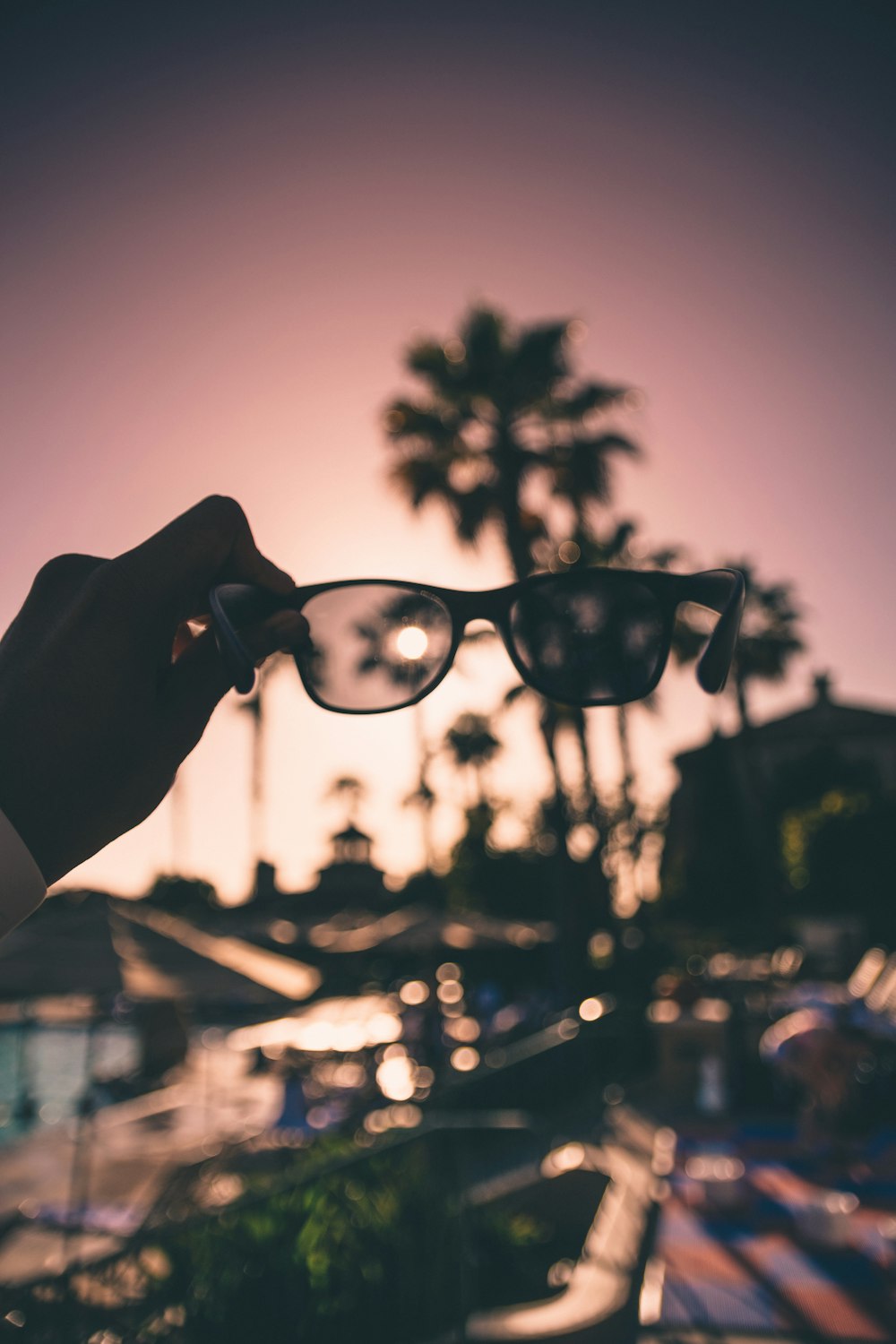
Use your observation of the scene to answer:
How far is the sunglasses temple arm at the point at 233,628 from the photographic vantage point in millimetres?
1308

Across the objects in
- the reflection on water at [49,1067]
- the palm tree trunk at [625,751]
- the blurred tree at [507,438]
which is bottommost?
the reflection on water at [49,1067]

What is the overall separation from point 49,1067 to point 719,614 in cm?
4653

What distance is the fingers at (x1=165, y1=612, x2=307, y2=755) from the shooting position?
1.37 meters

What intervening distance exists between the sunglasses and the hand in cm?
35

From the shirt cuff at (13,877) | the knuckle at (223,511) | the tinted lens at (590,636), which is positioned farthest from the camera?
the tinted lens at (590,636)

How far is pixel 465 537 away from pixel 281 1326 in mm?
12716

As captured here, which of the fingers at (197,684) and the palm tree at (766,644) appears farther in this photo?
the palm tree at (766,644)

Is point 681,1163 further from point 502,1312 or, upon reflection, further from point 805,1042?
point 502,1312

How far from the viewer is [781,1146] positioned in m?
9.26

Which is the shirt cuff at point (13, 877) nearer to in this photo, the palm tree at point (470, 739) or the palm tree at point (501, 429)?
the palm tree at point (501, 429)

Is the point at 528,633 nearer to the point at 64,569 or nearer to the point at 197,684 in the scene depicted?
the point at 197,684

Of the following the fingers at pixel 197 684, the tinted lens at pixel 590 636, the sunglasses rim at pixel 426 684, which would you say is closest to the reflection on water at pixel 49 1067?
the sunglasses rim at pixel 426 684

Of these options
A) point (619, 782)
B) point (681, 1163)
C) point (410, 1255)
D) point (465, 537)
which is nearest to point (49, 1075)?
point (619, 782)

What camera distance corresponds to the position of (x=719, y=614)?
1.70m
